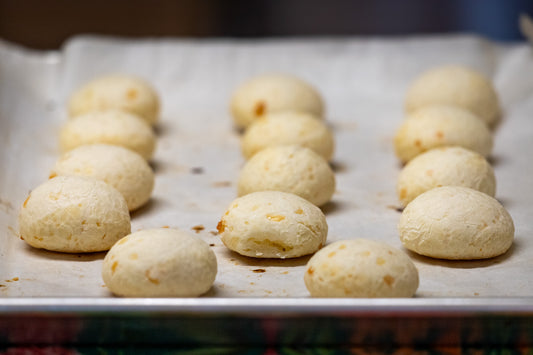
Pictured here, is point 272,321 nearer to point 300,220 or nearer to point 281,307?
point 281,307

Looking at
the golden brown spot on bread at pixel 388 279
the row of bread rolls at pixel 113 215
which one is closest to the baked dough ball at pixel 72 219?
the row of bread rolls at pixel 113 215

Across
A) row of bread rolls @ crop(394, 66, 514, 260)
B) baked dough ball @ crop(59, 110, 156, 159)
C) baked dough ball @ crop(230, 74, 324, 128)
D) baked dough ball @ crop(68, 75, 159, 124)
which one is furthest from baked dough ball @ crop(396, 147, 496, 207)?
baked dough ball @ crop(68, 75, 159, 124)

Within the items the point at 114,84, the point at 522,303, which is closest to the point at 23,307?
the point at 522,303

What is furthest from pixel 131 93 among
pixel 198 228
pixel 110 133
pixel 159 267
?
pixel 159 267

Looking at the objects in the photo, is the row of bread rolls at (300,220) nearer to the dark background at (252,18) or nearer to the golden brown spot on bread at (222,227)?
the golden brown spot on bread at (222,227)

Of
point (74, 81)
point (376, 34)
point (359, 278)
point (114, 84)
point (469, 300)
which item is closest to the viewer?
point (469, 300)

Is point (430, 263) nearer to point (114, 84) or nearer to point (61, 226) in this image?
point (61, 226)
